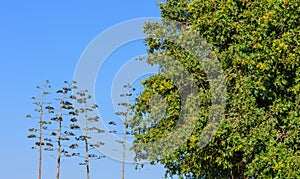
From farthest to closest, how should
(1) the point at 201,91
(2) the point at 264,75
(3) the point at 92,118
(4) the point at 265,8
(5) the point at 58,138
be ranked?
(3) the point at 92,118
(5) the point at 58,138
(1) the point at 201,91
(4) the point at 265,8
(2) the point at 264,75

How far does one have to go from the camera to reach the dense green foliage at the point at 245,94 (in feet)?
55.1

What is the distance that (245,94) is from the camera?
1780 cm

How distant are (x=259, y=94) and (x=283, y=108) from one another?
91cm

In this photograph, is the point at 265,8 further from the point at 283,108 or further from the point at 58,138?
the point at 58,138

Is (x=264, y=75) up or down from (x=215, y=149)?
up

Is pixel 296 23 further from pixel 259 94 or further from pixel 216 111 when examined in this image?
pixel 216 111

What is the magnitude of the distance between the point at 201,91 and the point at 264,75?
3024 millimetres

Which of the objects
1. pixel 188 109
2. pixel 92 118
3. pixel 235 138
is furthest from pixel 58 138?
pixel 235 138

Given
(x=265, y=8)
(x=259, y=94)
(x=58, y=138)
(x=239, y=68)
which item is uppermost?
(x=58, y=138)

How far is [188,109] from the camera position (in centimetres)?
1936

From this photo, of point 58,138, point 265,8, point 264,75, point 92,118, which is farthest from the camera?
point 92,118

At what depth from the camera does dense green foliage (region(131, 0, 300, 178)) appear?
16.8m

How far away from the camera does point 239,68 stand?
61.0 feet

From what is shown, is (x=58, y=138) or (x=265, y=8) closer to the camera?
(x=265, y=8)
